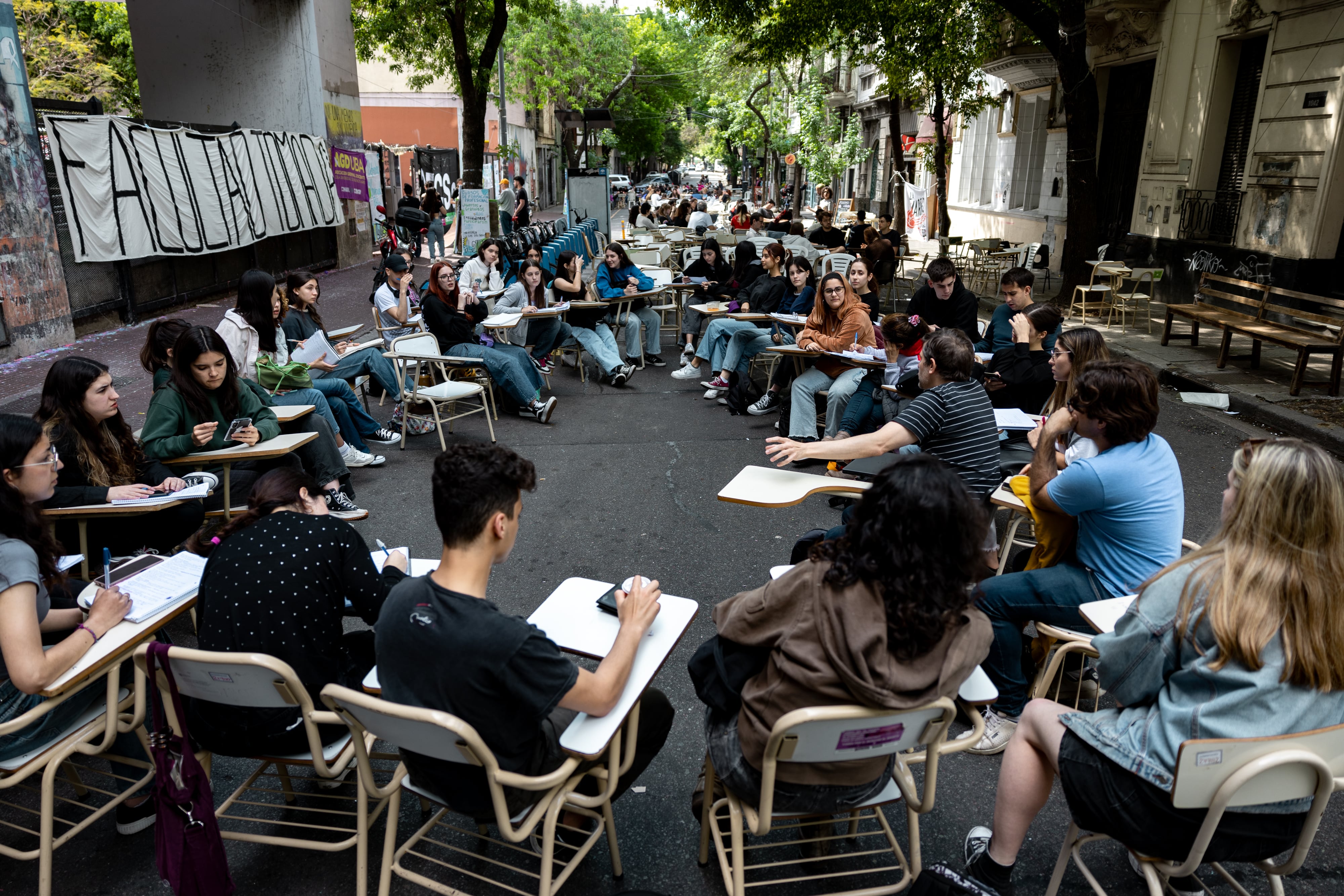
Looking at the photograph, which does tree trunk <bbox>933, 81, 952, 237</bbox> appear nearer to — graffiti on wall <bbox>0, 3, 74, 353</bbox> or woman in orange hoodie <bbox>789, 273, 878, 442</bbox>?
woman in orange hoodie <bbox>789, 273, 878, 442</bbox>

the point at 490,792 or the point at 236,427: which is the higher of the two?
the point at 236,427

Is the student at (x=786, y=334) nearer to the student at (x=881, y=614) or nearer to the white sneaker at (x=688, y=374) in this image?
the white sneaker at (x=688, y=374)

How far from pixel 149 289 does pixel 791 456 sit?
35.9ft

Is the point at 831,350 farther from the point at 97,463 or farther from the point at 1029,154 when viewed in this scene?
the point at 1029,154

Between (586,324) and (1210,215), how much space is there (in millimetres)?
9502

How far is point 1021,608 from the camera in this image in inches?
119

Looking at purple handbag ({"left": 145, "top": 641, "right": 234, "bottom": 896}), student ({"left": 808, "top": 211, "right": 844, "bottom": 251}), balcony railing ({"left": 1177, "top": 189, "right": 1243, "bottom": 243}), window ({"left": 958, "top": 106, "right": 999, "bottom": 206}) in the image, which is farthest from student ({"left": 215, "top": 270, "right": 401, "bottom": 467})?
window ({"left": 958, "top": 106, "right": 999, "bottom": 206})

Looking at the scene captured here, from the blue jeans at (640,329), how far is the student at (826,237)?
19.2ft

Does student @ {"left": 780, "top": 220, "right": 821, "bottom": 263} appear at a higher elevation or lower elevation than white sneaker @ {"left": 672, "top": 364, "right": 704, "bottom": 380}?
higher

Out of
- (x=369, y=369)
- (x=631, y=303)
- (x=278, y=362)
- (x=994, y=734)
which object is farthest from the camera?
(x=631, y=303)

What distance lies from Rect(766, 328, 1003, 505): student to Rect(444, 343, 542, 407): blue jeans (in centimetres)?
404

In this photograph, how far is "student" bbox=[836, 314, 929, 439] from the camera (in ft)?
18.1

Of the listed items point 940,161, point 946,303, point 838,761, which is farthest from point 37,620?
point 940,161

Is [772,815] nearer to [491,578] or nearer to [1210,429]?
[491,578]
